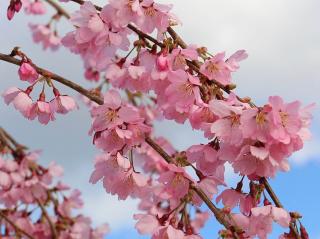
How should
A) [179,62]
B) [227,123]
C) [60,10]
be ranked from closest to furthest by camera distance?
1. [227,123]
2. [179,62]
3. [60,10]

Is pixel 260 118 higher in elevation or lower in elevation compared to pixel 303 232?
higher

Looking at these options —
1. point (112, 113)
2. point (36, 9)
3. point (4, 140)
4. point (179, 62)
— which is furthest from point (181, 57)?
point (36, 9)

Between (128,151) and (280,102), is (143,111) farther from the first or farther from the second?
(280,102)

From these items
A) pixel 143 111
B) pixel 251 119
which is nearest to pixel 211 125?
pixel 251 119

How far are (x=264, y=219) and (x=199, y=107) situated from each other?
0.59m

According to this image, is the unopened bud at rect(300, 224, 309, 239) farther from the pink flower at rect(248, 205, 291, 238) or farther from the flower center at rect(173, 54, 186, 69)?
the flower center at rect(173, 54, 186, 69)

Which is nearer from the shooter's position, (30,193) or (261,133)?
(261,133)

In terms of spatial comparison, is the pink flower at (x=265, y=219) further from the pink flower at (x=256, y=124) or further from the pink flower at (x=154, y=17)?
the pink flower at (x=154, y=17)

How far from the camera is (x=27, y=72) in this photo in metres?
3.39

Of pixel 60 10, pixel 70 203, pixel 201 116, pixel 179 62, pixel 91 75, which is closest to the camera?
pixel 201 116

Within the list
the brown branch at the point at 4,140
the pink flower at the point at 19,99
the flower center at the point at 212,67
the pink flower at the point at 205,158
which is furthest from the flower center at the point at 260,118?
the brown branch at the point at 4,140

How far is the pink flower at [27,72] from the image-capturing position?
11.1 feet

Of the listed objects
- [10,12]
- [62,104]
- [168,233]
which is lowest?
[168,233]

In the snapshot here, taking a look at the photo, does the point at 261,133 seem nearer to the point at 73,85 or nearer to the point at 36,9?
the point at 73,85
